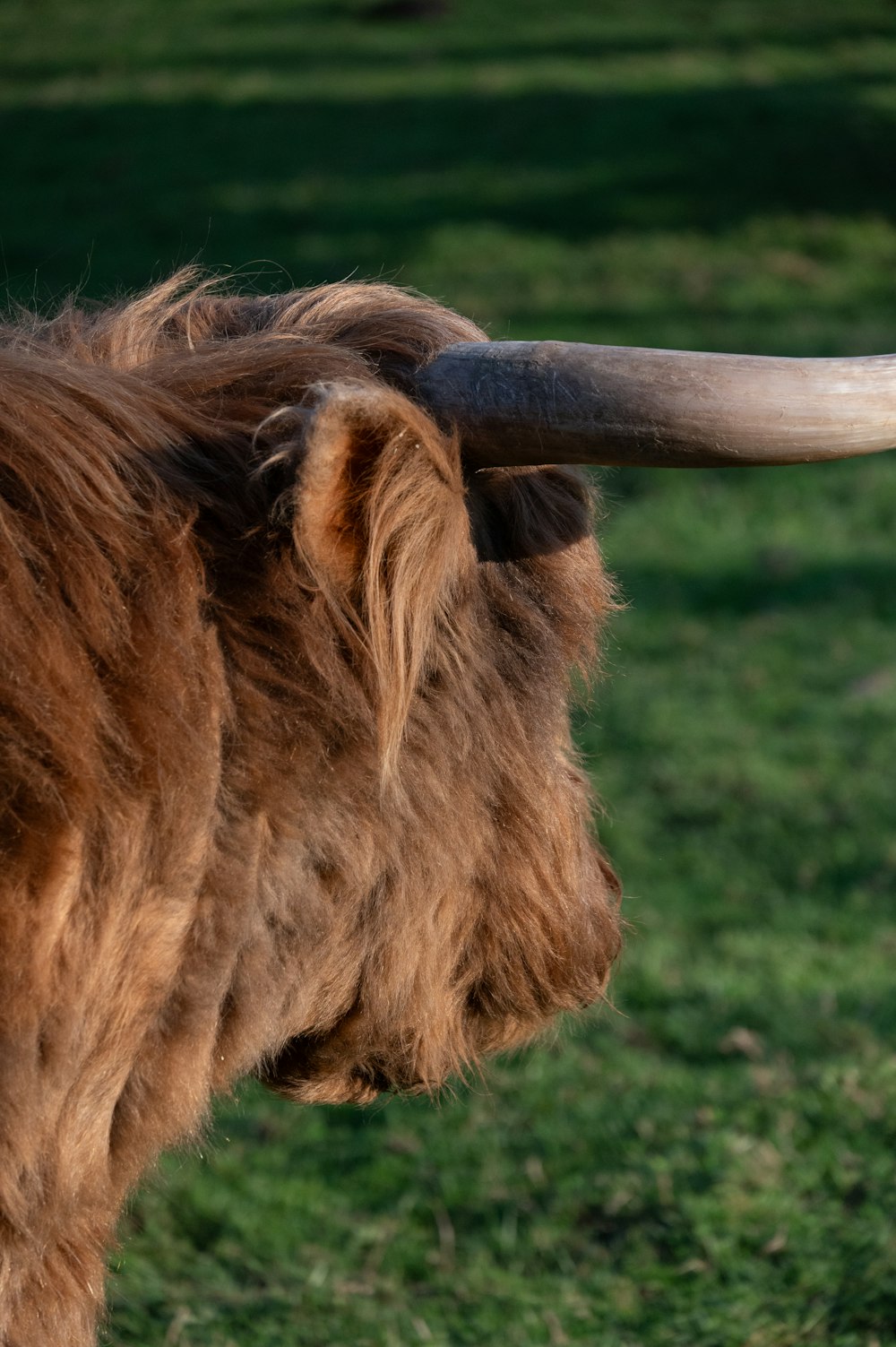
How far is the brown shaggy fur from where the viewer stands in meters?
1.94

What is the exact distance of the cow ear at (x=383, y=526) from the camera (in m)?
1.88

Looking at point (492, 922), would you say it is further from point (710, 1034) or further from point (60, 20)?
point (60, 20)

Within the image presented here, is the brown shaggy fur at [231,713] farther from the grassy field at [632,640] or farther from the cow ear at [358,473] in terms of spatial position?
the grassy field at [632,640]

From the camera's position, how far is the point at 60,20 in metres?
19.2

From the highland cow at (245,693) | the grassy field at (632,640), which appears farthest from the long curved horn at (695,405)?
the grassy field at (632,640)

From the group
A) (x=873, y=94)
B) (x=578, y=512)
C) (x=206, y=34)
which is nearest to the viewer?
(x=578, y=512)

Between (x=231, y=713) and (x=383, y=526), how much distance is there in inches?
13.7

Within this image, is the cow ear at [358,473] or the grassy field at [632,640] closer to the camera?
the cow ear at [358,473]

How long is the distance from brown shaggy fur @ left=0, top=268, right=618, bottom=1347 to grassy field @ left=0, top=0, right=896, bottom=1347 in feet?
3.39

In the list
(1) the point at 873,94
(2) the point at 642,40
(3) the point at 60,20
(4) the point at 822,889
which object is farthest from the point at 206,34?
(4) the point at 822,889

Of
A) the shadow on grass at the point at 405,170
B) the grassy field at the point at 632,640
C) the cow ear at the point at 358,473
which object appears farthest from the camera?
the shadow on grass at the point at 405,170

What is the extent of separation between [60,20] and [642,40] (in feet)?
25.0

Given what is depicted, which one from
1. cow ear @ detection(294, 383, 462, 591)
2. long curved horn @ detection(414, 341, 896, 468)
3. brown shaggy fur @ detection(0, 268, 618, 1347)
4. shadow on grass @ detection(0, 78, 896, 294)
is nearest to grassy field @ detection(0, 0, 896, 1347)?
shadow on grass @ detection(0, 78, 896, 294)

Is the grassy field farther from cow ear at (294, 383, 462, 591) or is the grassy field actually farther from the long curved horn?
the long curved horn
